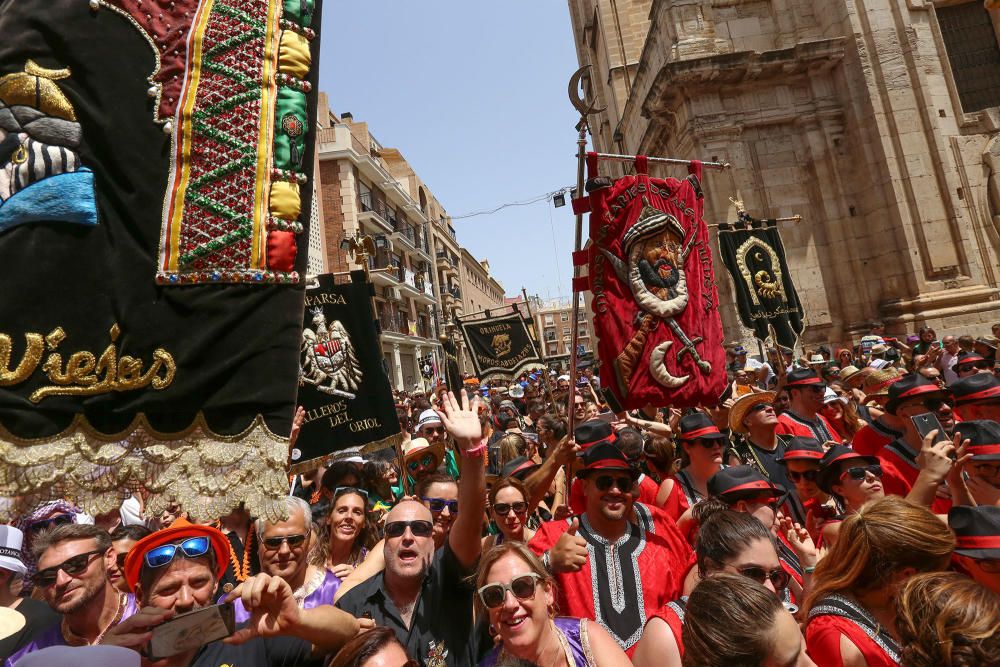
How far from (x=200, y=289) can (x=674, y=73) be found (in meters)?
14.0

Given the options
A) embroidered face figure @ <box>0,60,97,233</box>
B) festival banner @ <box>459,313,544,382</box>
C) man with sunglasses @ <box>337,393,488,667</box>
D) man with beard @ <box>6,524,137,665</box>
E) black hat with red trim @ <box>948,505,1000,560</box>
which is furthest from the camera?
festival banner @ <box>459,313,544,382</box>

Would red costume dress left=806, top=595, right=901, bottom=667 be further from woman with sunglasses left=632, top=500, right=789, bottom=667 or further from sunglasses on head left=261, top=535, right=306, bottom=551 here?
sunglasses on head left=261, top=535, right=306, bottom=551

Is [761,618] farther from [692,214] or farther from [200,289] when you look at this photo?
[692,214]

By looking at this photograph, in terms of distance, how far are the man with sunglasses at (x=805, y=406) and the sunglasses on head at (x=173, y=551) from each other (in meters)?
4.39

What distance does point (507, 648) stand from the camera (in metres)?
2.17

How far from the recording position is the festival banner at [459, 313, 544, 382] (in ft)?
34.3

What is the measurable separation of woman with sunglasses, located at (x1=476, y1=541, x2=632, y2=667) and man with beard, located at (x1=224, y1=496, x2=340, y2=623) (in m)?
1.13

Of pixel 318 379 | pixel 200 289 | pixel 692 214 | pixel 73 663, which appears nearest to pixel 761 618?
pixel 73 663

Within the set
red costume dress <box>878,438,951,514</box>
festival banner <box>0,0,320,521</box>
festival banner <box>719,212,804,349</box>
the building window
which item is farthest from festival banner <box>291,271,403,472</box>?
the building window

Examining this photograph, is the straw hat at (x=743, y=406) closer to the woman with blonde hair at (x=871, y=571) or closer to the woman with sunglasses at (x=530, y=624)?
the woman with blonde hair at (x=871, y=571)

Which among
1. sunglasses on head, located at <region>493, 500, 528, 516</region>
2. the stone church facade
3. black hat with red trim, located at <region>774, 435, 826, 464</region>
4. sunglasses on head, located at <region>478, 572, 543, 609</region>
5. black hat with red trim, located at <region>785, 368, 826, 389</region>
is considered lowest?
sunglasses on head, located at <region>478, 572, 543, 609</region>

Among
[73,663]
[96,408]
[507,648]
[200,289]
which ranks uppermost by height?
[200,289]

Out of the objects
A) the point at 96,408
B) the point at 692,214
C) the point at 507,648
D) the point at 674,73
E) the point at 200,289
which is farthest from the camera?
the point at 674,73

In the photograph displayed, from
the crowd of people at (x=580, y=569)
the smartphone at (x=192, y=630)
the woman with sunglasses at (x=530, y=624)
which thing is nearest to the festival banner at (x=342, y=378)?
the crowd of people at (x=580, y=569)
